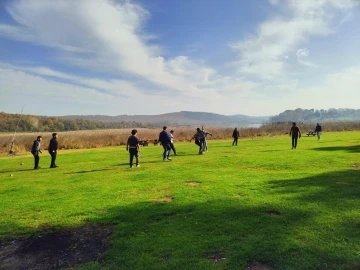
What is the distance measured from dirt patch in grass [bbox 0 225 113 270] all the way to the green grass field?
1.31 feet

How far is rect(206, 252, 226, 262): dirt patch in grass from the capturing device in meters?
6.10

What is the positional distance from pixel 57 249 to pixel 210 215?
4055 mm

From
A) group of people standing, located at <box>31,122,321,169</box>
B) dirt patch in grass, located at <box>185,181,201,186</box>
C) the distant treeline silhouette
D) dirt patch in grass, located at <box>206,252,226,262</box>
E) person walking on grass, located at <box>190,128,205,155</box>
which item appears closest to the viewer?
dirt patch in grass, located at <box>206,252,226,262</box>

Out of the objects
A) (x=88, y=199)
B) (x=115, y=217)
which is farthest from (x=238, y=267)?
(x=88, y=199)

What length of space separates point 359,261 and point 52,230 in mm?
7377

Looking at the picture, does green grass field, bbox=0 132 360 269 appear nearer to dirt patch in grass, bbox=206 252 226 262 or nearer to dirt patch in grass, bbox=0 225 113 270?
dirt patch in grass, bbox=206 252 226 262

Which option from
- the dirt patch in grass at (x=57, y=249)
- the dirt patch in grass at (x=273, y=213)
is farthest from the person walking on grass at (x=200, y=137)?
the dirt patch in grass at (x=57, y=249)

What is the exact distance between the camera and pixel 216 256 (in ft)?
20.5

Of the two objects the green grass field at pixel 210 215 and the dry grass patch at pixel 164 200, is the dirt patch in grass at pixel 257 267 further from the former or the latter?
the dry grass patch at pixel 164 200

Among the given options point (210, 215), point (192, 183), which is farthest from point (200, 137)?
point (210, 215)

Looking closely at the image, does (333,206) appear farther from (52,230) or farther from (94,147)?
(94,147)

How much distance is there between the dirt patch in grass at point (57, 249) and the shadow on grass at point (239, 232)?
→ 17.0 inches

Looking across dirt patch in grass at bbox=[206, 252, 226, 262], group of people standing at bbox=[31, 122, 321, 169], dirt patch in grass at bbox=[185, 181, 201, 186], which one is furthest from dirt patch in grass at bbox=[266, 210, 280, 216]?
group of people standing at bbox=[31, 122, 321, 169]

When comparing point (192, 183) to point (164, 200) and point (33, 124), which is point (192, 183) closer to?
point (164, 200)
